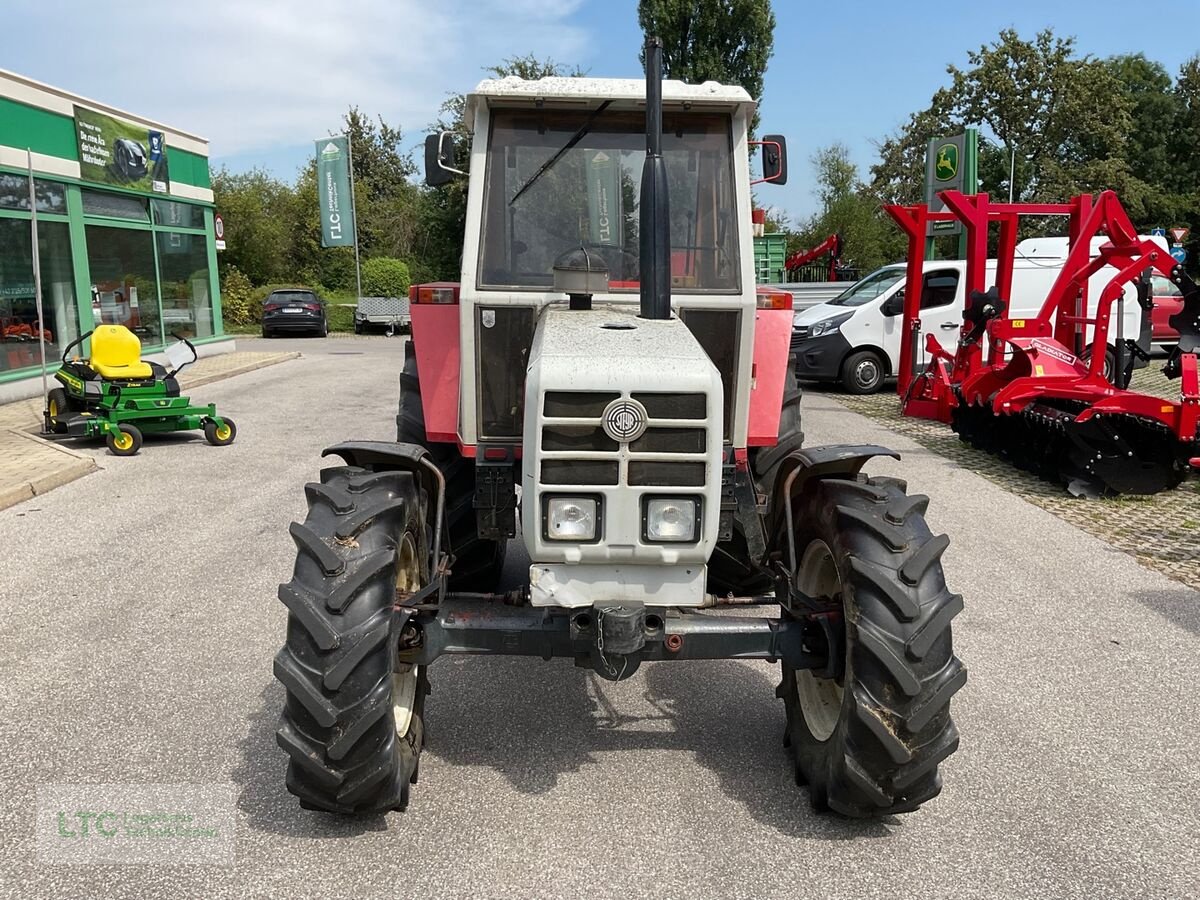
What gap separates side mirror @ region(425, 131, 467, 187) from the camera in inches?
172

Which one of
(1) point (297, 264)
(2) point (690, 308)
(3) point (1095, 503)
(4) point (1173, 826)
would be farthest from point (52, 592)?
(1) point (297, 264)

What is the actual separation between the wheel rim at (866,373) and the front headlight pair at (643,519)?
12.8 m

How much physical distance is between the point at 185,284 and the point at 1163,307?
1902 centimetres

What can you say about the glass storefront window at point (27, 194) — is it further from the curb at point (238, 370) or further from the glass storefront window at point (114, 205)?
the curb at point (238, 370)

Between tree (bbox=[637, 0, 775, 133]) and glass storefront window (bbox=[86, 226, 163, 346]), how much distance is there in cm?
2079

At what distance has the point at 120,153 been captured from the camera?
16.8m

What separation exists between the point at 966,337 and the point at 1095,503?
2735 mm

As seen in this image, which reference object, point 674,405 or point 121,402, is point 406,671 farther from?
point 121,402

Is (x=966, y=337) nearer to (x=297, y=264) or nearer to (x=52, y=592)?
(x=52, y=592)

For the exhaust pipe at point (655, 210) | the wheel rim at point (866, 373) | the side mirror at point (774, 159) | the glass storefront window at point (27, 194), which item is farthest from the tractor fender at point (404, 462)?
the wheel rim at point (866, 373)

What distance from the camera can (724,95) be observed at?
4.08 metres

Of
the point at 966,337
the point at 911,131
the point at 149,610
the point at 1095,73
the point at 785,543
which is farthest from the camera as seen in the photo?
the point at 911,131

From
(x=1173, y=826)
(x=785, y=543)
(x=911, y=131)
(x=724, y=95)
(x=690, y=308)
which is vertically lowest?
(x=1173, y=826)

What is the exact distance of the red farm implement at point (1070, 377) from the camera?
7.99 meters
